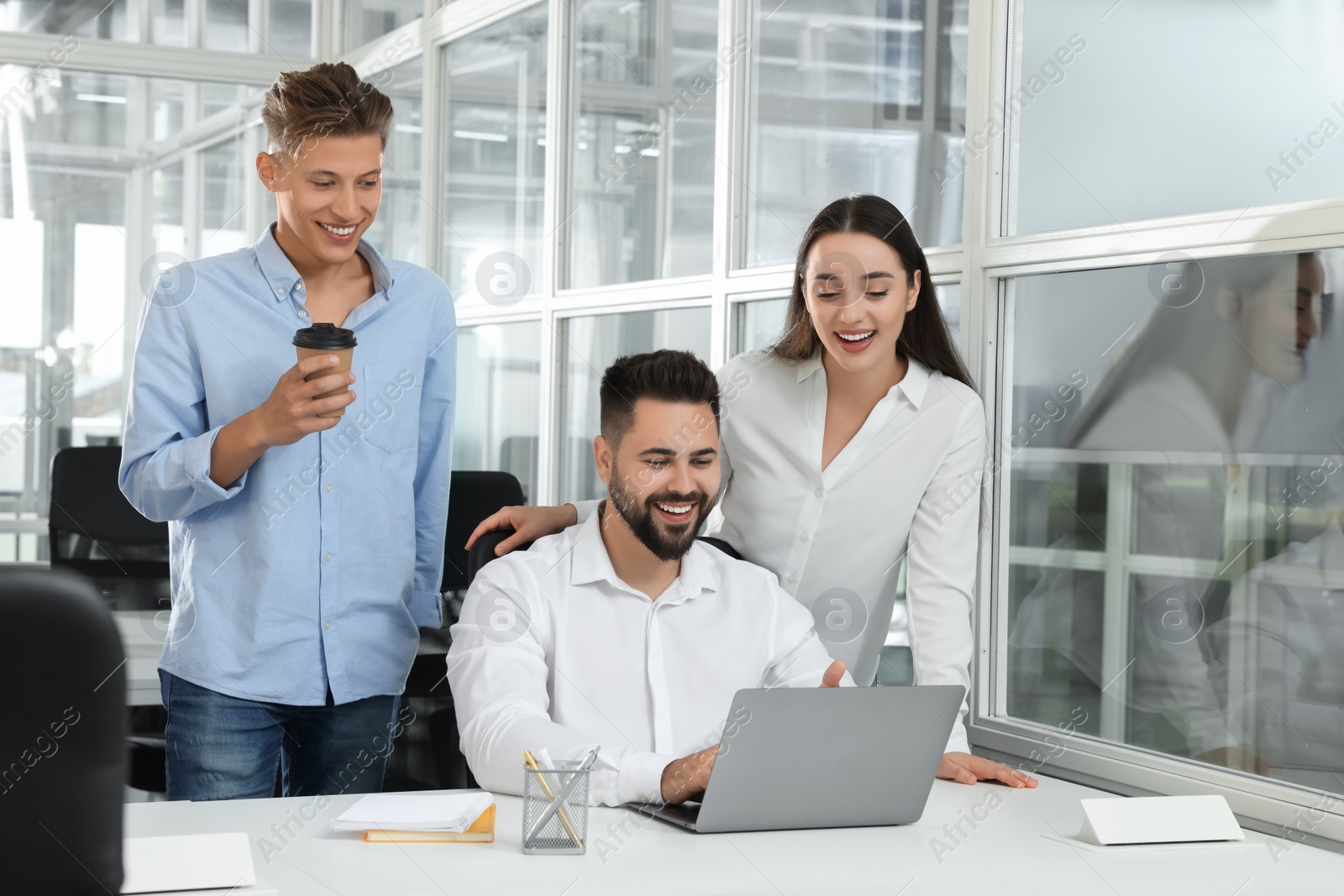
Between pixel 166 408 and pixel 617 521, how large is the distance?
0.70 m

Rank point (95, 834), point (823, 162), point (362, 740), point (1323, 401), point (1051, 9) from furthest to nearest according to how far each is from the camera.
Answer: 1. point (823, 162)
2. point (1051, 9)
3. point (362, 740)
4. point (1323, 401)
5. point (95, 834)

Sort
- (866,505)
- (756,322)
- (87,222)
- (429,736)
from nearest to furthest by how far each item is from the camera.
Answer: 1. (866,505)
2. (429,736)
3. (756,322)
4. (87,222)

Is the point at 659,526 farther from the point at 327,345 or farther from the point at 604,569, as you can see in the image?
the point at 327,345

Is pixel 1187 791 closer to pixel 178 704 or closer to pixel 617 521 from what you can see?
pixel 617 521

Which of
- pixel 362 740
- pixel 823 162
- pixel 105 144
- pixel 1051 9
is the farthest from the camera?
pixel 105 144

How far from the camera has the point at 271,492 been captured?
6.23 ft

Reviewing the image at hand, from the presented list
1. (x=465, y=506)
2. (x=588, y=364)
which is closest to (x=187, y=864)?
(x=465, y=506)

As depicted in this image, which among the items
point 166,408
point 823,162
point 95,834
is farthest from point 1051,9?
point 95,834

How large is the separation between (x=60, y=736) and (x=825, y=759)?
934mm

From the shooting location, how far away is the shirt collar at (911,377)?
222cm

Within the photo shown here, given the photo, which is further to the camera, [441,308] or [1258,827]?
[441,308]

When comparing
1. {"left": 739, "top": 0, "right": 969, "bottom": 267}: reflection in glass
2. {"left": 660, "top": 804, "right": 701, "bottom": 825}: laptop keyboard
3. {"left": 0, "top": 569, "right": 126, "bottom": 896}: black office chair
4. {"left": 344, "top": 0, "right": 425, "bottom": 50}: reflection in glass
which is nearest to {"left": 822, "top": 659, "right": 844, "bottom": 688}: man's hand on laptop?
{"left": 660, "top": 804, "right": 701, "bottom": 825}: laptop keyboard

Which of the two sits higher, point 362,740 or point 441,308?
point 441,308

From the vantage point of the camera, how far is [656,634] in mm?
1993
